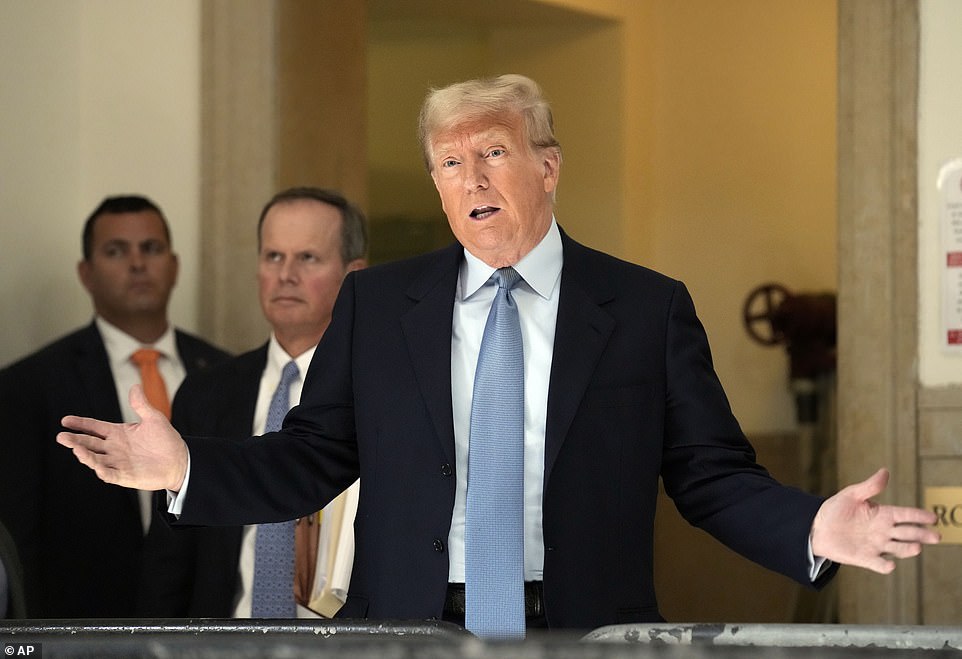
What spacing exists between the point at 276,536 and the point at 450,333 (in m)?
1.15

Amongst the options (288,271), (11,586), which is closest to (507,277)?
(11,586)

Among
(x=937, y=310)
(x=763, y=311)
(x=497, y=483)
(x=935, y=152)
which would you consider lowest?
(x=497, y=483)

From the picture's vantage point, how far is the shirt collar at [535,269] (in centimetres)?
251

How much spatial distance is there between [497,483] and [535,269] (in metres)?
0.41

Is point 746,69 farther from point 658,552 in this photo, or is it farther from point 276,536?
point 276,536

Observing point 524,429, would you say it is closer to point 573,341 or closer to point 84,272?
point 573,341

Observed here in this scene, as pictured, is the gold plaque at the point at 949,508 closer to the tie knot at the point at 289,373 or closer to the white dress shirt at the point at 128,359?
the tie knot at the point at 289,373

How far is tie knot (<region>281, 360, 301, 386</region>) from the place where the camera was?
11.7 ft

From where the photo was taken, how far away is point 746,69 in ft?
24.3

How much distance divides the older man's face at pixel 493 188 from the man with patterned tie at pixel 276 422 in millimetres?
956

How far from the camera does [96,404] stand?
14.1 ft

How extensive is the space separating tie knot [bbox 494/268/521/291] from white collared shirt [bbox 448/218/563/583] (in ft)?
0.03

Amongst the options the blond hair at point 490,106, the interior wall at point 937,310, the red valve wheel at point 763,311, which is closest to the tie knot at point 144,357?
the blond hair at point 490,106

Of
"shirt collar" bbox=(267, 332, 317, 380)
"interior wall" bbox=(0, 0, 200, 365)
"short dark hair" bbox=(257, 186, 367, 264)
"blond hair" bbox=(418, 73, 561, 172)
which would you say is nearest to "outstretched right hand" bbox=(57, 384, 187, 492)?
"blond hair" bbox=(418, 73, 561, 172)
